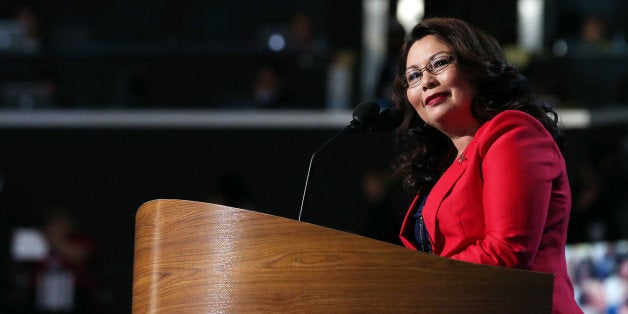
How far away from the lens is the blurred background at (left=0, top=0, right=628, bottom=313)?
8.75 metres

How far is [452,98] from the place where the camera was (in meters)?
2.54

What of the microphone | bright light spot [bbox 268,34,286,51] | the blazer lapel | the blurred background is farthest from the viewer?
bright light spot [bbox 268,34,286,51]

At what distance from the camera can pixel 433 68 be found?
2562 mm

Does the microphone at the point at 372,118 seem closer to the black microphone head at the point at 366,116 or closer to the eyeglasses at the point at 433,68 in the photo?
the black microphone head at the point at 366,116

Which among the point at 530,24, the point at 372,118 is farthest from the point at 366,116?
the point at 530,24

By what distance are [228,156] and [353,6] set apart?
5.60ft

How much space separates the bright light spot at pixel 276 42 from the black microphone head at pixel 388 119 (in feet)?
21.1

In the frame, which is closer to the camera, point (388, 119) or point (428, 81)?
point (428, 81)

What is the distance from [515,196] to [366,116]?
66 centimetres

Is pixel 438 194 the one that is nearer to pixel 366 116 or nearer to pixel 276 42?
pixel 366 116

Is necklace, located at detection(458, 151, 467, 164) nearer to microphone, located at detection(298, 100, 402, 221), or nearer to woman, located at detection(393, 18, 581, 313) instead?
woman, located at detection(393, 18, 581, 313)

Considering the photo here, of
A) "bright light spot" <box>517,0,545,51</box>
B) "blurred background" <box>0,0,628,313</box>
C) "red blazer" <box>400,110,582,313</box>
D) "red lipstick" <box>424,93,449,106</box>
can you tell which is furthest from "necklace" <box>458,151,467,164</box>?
"bright light spot" <box>517,0,545,51</box>

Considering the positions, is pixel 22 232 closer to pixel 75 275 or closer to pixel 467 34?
pixel 75 275

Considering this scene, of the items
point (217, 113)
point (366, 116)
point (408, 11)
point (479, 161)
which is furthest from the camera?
point (408, 11)
